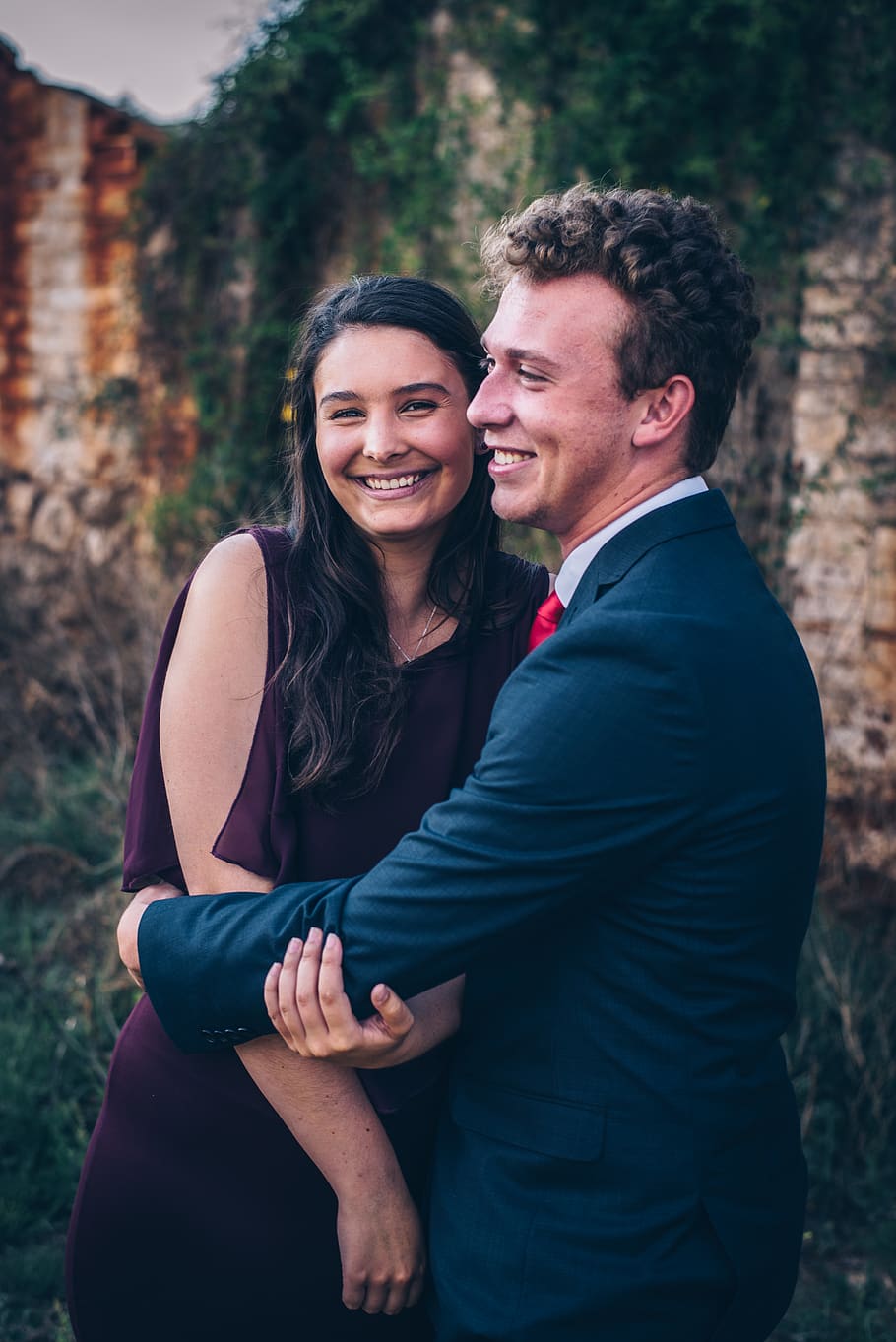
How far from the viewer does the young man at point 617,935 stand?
1.39 m

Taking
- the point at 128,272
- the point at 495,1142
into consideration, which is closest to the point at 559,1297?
the point at 495,1142

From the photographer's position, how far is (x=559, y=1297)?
1440mm

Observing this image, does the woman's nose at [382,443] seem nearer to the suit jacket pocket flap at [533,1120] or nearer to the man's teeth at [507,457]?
the man's teeth at [507,457]

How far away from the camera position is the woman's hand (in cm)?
168

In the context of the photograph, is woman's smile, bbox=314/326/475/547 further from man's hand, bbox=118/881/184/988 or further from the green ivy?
the green ivy

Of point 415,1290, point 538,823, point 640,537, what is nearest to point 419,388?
point 640,537

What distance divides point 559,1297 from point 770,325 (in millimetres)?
4128

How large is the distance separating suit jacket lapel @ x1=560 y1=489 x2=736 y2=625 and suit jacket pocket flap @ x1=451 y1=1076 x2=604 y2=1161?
0.67 metres

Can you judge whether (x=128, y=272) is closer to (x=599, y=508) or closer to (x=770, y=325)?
(x=770, y=325)

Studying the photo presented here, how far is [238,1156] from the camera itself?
1.79 m

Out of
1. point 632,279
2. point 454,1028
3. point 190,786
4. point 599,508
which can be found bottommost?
point 454,1028

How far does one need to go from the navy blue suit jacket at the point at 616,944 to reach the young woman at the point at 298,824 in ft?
0.67

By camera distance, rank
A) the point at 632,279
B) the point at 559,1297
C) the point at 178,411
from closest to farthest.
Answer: the point at 559,1297
the point at 632,279
the point at 178,411

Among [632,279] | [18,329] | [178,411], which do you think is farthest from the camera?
[18,329]
